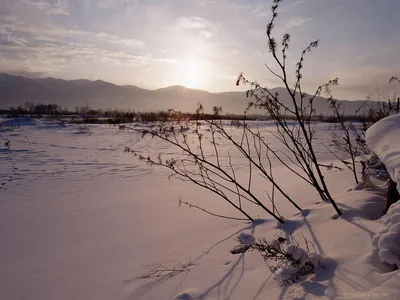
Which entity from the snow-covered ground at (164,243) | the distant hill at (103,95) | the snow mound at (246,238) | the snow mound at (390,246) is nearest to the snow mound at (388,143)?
the snow mound at (390,246)

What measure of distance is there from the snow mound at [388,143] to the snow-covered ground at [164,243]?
43cm

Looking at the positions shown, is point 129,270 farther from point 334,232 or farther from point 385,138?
point 385,138

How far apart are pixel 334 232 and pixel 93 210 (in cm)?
278

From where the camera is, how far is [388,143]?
1.44 metres

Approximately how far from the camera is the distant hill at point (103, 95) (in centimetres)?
14125

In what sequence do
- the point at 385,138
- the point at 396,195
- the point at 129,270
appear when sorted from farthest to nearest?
1. the point at 129,270
2. the point at 396,195
3. the point at 385,138

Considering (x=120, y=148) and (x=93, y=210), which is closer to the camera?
(x=93, y=210)

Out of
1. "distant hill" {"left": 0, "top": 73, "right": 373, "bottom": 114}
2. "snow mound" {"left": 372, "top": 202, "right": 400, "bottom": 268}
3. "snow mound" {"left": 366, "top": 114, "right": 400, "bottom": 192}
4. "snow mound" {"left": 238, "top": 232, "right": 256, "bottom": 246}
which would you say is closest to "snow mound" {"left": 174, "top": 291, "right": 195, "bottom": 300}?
"snow mound" {"left": 238, "top": 232, "right": 256, "bottom": 246}

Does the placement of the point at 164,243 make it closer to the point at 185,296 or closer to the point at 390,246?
the point at 185,296

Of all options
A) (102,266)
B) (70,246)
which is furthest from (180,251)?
(70,246)

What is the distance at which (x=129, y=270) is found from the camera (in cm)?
211

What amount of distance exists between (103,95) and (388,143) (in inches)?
6773

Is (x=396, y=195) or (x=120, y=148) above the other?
(x=396, y=195)

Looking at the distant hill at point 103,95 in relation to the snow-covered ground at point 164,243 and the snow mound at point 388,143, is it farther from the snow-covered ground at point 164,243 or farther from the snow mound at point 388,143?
the snow mound at point 388,143
